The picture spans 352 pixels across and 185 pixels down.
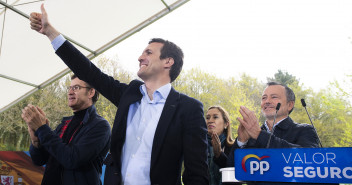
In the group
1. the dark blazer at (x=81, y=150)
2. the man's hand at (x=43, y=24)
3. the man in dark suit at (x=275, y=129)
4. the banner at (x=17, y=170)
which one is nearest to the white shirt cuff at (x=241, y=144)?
the man in dark suit at (x=275, y=129)

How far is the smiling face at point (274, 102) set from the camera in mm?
2814

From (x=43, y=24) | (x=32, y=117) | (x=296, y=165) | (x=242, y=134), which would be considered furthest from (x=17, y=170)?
(x=296, y=165)

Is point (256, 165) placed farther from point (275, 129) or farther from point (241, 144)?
point (275, 129)

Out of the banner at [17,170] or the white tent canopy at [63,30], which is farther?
the white tent canopy at [63,30]

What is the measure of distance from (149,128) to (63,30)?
3.51 m

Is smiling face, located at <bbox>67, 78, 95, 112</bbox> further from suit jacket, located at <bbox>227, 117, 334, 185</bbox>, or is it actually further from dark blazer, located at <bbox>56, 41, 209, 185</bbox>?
suit jacket, located at <bbox>227, 117, 334, 185</bbox>

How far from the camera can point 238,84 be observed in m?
29.4

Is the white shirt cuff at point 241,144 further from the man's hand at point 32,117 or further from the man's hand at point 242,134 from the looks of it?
the man's hand at point 32,117

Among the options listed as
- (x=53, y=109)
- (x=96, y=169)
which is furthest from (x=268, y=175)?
(x=53, y=109)

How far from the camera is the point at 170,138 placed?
1716 millimetres

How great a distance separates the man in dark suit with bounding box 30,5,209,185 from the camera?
167 centimetres

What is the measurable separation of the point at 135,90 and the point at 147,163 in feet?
1.66

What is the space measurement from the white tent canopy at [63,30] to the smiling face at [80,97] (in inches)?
74.0

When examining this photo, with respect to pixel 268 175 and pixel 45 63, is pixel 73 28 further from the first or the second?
pixel 268 175
